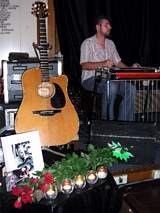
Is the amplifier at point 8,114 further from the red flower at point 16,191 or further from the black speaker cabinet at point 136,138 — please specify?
the red flower at point 16,191

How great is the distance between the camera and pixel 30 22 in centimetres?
373

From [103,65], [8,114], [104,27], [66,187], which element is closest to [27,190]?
[66,187]

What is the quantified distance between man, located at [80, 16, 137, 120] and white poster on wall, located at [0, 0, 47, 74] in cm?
72

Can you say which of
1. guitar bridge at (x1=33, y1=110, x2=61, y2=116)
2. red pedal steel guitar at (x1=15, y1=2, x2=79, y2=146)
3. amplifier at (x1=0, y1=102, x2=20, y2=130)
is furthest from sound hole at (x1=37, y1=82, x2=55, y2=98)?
amplifier at (x1=0, y1=102, x2=20, y2=130)

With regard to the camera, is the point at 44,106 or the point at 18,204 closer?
the point at 18,204

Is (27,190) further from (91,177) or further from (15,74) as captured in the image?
(15,74)

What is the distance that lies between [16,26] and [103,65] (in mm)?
1165

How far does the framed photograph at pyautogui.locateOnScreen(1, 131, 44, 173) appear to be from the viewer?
5.56 feet

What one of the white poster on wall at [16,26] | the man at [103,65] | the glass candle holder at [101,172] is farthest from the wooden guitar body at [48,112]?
the white poster on wall at [16,26]

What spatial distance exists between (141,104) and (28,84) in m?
1.66

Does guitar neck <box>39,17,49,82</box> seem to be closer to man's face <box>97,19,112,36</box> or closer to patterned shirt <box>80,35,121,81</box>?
patterned shirt <box>80,35,121,81</box>

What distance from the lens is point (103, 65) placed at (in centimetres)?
314

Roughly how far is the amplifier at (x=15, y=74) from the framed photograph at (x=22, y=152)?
924mm

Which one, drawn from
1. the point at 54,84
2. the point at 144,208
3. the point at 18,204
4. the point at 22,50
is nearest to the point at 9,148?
the point at 18,204
